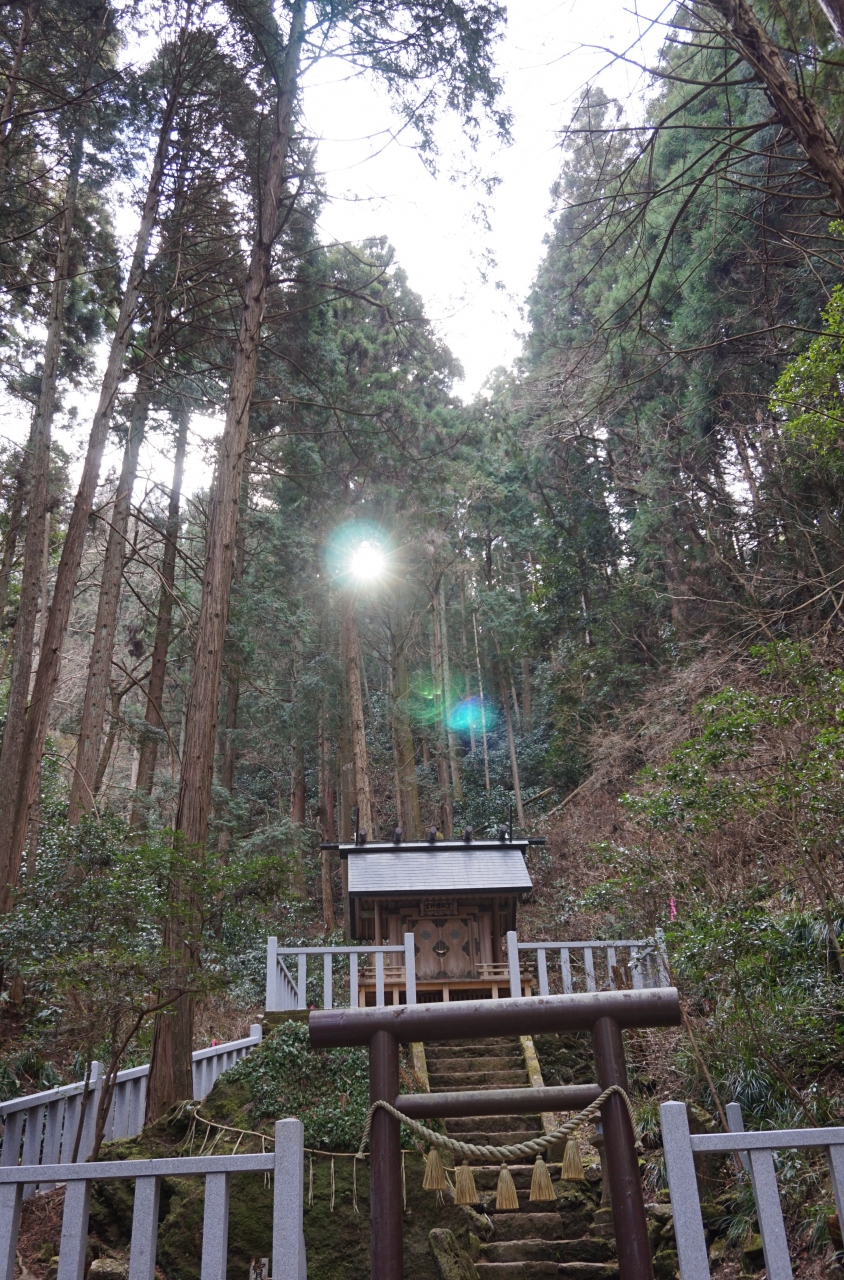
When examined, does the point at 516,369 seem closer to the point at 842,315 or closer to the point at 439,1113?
the point at 842,315

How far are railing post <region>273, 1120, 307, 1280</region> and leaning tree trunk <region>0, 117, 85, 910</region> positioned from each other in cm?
570

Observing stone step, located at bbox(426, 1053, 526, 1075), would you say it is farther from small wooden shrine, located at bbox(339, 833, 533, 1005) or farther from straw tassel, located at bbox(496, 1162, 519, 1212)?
straw tassel, located at bbox(496, 1162, 519, 1212)

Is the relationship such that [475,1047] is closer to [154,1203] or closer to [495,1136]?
[495,1136]

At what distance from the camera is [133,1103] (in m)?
5.75

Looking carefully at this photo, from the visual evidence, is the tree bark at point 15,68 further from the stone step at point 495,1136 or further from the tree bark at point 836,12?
the stone step at point 495,1136

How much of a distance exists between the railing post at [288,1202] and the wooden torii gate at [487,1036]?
433mm

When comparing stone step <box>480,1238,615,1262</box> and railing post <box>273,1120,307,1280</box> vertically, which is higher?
railing post <box>273,1120,307,1280</box>

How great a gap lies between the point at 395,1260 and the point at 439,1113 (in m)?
0.44

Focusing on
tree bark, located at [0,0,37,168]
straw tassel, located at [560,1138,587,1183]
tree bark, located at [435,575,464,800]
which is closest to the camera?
straw tassel, located at [560,1138,587,1183]

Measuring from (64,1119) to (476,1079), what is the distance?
334cm

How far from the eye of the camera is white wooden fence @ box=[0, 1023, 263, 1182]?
4.54m

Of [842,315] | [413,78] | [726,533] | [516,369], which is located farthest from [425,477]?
[516,369]

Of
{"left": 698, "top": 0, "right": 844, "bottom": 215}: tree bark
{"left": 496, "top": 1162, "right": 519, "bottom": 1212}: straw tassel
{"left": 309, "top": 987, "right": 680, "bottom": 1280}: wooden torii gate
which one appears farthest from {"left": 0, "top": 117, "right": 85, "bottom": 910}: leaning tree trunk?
{"left": 698, "top": 0, "right": 844, "bottom": 215}: tree bark

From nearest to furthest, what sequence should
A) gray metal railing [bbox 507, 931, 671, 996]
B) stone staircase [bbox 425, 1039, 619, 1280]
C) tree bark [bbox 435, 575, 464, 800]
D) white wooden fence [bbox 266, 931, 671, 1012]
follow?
stone staircase [bbox 425, 1039, 619, 1280]
gray metal railing [bbox 507, 931, 671, 996]
white wooden fence [bbox 266, 931, 671, 1012]
tree bark [bbox 435, 575, 464, 800]
